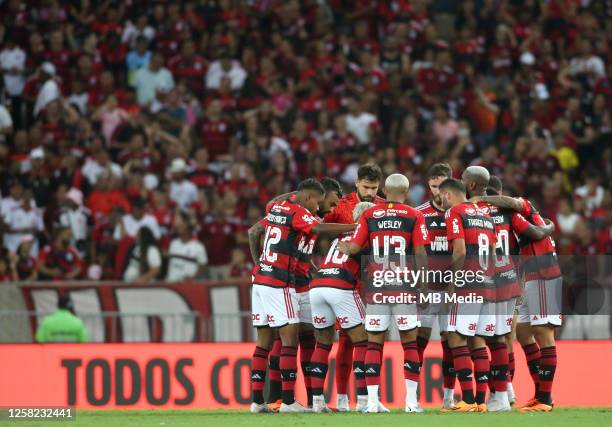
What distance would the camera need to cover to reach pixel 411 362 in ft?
42.0

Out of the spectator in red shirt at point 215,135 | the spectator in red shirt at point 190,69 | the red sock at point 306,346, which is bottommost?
the red sock at point 306,346

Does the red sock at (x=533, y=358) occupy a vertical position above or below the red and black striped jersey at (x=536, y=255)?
below

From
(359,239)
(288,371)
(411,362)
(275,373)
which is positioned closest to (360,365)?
(411,362)

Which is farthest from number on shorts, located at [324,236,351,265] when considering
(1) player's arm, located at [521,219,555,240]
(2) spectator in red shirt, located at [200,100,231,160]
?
(2) spectator in red shirt, located at [200,100,231,160]

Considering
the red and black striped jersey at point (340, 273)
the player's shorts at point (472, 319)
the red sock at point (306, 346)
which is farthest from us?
the red sock at point (306, 346)

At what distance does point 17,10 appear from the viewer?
25359 mm

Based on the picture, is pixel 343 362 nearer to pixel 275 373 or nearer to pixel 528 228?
pixel 275 373

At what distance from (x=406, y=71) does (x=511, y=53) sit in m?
2.45

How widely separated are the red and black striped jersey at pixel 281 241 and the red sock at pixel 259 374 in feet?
2.56

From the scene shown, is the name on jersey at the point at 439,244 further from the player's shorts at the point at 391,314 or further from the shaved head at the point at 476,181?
the player's shorts at the point at 391,314

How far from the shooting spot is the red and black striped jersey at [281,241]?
13.4 m

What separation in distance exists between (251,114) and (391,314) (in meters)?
11.5

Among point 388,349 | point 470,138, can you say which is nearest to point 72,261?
point 388,349

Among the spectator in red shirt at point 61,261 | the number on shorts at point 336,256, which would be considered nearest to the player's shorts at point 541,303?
the number on shorts at point 336,256
